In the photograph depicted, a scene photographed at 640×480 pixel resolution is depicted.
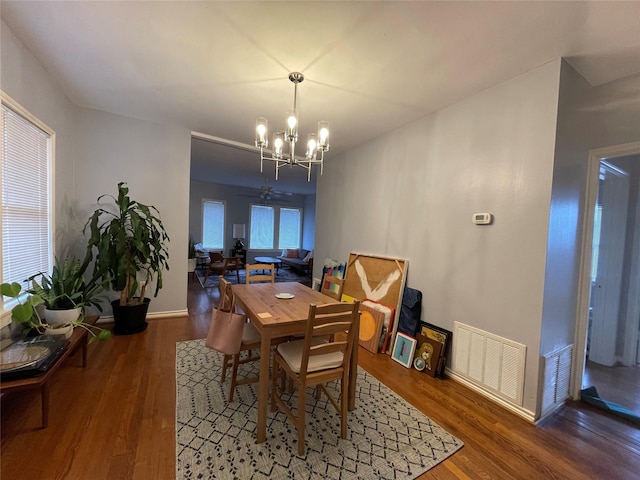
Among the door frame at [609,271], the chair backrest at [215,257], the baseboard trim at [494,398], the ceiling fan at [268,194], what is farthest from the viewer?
the ceiling fan at [268,194]

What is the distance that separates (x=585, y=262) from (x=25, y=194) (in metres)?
4.92

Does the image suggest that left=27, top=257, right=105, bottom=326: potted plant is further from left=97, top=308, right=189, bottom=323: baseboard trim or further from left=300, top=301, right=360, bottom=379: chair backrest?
left=300, top=301, right=360, bottom=379: chair backrest

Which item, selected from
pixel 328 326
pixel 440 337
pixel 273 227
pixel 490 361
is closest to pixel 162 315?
pixel 328 326

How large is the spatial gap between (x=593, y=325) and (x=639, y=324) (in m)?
0.38

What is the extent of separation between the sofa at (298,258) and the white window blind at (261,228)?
0.74 meters

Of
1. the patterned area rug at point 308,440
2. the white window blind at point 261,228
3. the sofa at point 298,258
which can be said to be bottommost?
the patterned area rug at point 308,440

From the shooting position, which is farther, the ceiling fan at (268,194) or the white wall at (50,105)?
the ceiling fan at (268,194)

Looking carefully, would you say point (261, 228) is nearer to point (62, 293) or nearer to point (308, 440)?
point (62, 293)

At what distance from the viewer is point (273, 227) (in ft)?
32.0

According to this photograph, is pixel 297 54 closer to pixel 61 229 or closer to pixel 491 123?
pixel 491 123

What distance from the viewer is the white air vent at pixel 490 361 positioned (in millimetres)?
2104

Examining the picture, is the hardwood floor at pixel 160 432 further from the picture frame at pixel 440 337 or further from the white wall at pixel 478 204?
the white wall at pixel 478 204

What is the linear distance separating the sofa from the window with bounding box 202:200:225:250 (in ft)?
6.98

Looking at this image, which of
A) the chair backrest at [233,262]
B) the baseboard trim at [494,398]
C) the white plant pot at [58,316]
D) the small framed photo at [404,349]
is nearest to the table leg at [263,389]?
the small framed photo at [404,349]
